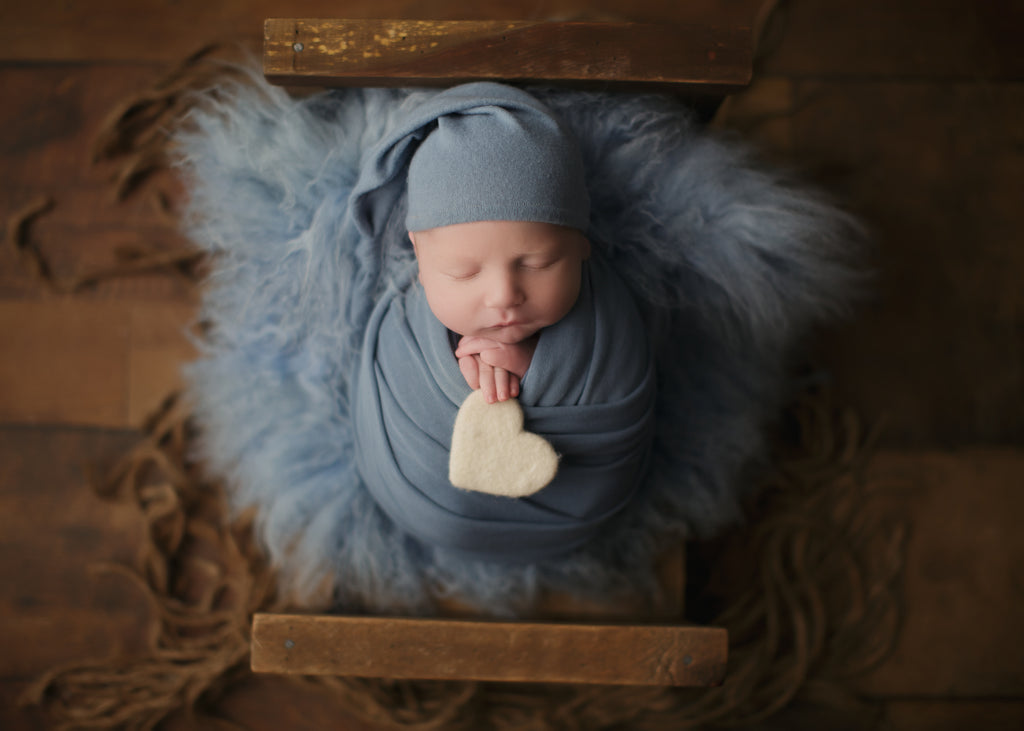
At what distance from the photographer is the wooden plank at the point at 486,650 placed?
0.90 meters

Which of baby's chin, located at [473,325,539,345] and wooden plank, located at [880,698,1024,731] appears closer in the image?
baby's chin, located at [473,325,539,345]

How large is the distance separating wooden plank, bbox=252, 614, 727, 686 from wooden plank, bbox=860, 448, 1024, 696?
0.50 metres

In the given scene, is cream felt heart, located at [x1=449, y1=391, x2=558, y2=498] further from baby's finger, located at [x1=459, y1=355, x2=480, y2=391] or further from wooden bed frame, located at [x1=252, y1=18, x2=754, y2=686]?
wooden bed frame, located at [x1=252, y1=18, x2=754, y2=686]

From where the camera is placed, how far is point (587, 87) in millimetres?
847

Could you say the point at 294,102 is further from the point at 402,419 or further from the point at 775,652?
the point at 775,652

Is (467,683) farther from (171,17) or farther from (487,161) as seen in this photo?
(171,17)

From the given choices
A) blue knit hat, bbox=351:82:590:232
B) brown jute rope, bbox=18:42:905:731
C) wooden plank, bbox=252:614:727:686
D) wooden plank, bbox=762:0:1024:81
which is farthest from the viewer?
wooden plank, bbox=762:0:1024:81

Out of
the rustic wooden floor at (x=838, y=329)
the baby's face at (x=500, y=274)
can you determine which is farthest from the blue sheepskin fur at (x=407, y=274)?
the rustic wooden floor at (x=838, y=329)

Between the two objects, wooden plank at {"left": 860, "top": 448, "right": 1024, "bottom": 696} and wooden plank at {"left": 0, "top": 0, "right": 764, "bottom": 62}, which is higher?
wooden plank at {"left": 0, "top": 0, "right": 764, "bottom": 62}

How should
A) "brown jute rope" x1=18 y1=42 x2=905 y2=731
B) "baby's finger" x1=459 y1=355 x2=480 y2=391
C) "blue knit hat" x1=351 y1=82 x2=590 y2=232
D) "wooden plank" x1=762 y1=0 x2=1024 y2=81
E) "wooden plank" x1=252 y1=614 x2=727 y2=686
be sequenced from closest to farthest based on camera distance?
"blue knit hat" x1=351 y1=82 x2=590 y2=232 → "baby's finger" x1=459 y1=355 x2=480 y2=391 → "wooden plank" x1=252 y1=614 x2=727 y2=686 → "brown jute rope" x1=18 y1=42 x2=905 y2=731 → "wooden plank" x1=762 y1=0 x2=1024 y2=81

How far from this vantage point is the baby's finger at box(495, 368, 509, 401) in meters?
0.77

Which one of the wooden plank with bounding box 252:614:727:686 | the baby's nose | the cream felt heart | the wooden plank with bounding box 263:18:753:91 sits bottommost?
the wooden plank with bounding box 252:614:727:686

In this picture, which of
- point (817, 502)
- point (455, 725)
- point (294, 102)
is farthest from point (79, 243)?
point (817, 502)

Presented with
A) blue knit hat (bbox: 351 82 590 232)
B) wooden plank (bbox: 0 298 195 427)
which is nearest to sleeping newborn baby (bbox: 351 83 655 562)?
blue knit hat (bbox: 351 82 590 232)
